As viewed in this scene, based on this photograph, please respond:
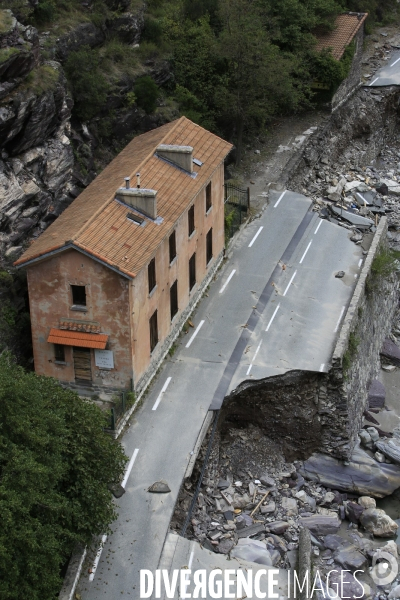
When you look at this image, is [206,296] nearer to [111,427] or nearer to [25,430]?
[111,427]

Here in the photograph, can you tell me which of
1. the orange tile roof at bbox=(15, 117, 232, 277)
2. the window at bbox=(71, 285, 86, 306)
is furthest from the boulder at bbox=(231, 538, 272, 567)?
the window at bbox=(71, 285, 86, 306)

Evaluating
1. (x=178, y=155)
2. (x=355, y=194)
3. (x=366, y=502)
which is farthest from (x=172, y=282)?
(x=355, y=194)

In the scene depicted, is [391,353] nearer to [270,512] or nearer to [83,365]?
[270,512]

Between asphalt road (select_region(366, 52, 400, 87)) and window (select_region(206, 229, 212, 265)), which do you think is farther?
asphalt road (select_region(366, 52, 400, 87))

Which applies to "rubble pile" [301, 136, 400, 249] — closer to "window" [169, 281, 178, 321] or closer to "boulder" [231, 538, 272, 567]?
"window" [169, 281, 178, 321]

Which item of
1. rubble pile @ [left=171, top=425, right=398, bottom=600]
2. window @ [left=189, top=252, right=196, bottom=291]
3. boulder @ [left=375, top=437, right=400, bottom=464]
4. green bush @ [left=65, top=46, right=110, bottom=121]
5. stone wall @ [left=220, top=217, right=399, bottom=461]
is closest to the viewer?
rubble pile @ [left=171, top=425, right=398, bottom=600]

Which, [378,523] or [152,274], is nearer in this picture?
[152,274]
